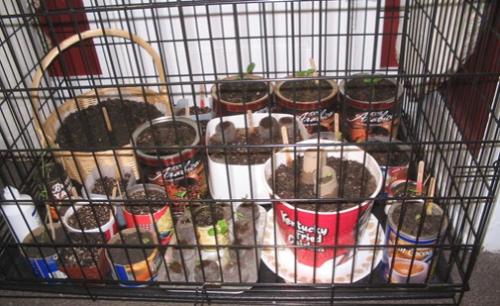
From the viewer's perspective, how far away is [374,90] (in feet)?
4.86

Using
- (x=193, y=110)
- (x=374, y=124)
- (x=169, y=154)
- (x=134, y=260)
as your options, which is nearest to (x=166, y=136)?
(x=169, y=154)

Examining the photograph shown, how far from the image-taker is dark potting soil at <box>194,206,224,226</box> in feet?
3.74

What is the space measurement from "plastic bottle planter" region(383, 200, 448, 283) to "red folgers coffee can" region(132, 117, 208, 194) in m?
0.55

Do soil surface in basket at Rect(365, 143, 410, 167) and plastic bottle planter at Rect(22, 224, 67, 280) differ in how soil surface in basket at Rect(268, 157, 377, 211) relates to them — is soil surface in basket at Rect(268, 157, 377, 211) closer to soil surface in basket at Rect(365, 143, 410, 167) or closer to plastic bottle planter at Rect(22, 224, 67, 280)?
soil surface in basket at Rect(365, 143, 410, 167)

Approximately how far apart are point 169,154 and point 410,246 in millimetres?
689

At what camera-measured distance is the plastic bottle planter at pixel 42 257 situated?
1128 mm

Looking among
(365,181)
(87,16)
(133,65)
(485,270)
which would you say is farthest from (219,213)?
(87,16)

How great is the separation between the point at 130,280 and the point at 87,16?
3.30ft

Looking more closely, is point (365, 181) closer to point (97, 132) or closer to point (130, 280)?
point (130, 280)

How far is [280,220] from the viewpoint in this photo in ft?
3.54

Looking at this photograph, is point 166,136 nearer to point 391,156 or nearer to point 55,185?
point 55,185

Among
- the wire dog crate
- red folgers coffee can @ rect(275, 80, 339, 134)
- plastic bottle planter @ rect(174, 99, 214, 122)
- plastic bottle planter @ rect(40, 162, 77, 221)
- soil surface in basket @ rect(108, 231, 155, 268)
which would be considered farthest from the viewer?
plastic bottle planter @ rect(174, 99, 214, 122)

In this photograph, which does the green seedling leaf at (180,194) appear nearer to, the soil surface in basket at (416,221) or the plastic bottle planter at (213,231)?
the plastic bottle planter at (213,231)

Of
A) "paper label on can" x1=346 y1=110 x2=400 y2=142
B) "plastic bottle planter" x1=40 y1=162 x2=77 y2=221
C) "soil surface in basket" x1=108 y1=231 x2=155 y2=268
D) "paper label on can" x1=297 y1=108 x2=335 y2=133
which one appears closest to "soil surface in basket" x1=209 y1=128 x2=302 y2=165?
"paper label on can" x1=297 y1=108 x2=335 y2=133
